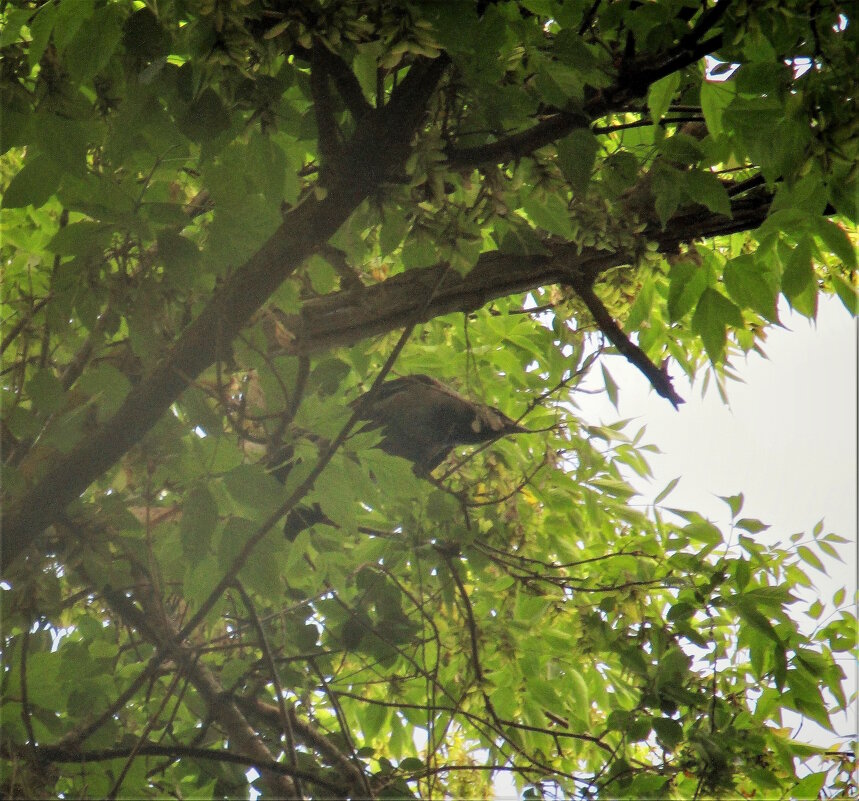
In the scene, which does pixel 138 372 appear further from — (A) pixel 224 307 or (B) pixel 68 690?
(B) pixel 68 690

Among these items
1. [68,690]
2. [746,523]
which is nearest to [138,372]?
[68,690]

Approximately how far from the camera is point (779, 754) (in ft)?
5.43

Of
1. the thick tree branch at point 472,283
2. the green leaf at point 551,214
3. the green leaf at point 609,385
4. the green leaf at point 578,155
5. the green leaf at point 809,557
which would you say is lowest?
the green leaf at point 809,557

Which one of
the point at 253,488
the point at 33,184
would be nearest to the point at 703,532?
the point at 253,488

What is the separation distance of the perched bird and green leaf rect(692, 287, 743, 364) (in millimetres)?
432

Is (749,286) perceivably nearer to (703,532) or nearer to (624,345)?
(624,345)

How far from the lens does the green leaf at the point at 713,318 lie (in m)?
1.29

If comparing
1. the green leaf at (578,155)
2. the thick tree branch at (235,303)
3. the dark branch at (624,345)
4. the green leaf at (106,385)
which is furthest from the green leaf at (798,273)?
the green leaf at (106,385)

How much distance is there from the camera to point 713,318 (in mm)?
1303

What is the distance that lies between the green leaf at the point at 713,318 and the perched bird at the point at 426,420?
0.43 metres

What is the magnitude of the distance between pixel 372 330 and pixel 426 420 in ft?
0.94

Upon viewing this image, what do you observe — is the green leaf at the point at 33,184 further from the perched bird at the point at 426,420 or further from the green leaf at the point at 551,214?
the perched bird at the point at 426,420

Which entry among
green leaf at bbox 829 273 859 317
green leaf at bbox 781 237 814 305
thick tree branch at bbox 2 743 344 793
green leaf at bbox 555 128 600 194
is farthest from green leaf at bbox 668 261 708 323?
thick tree branch at bbox 2 743 344 793

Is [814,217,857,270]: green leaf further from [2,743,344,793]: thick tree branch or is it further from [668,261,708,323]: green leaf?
[2,743,344,793]: thick tree branch
